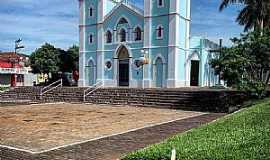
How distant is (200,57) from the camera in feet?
109

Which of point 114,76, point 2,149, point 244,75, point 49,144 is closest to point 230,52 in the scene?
point 244,75

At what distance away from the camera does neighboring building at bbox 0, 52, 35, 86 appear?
182ft

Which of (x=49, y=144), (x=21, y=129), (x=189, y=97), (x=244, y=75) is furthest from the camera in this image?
(x=189, y=97)

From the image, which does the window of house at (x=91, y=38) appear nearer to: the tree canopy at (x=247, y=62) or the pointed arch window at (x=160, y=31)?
the pointed arch window at (x=160, y=31)

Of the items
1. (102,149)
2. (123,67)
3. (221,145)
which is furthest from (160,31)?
(221,145)

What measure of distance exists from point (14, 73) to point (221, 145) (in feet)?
177

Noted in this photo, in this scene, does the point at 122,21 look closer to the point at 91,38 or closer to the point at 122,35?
the point at 122,35

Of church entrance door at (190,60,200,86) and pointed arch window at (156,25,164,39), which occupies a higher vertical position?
pointed arch window at (156,25,164,39)

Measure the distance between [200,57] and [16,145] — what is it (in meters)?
26.3

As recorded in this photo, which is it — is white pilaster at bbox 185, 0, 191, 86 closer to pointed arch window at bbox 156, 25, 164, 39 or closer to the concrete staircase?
pointed arch window at bbox 156, 25, 164, 39

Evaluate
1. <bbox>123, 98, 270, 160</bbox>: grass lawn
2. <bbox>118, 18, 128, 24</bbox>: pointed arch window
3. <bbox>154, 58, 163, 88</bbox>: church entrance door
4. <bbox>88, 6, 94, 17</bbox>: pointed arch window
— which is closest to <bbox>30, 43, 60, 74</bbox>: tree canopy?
<bbox>88, 6, 94, 17</bbox>: pointed arch window

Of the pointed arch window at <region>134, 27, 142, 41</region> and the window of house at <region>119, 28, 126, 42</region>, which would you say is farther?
the window of house at <region>119, 28, 126, 42</region>

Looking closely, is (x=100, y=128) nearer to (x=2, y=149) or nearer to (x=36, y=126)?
(x=36, y=126)

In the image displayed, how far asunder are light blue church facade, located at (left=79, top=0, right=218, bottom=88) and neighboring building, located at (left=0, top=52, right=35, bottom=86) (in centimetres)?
2275
